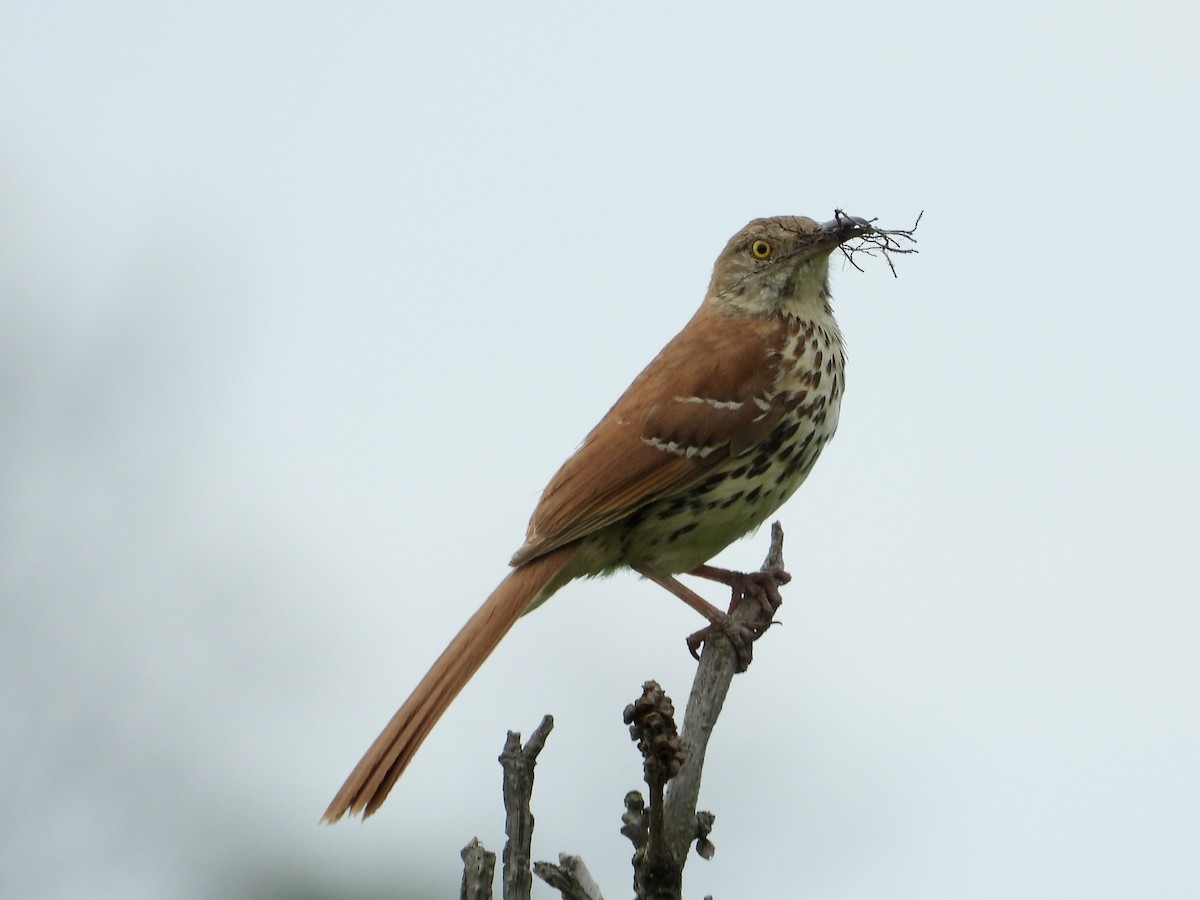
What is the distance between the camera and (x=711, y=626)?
3.90 m

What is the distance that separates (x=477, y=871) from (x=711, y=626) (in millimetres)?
1810

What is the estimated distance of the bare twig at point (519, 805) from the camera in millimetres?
2182

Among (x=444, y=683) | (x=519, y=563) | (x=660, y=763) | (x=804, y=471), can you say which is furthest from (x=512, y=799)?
(x=804, y=471)

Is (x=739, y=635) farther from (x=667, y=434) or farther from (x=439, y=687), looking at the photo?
(x=667, y=434)

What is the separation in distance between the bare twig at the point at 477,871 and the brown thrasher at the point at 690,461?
1606 mm

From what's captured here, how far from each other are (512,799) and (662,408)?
2.47m

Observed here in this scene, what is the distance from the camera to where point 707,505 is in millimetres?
4371

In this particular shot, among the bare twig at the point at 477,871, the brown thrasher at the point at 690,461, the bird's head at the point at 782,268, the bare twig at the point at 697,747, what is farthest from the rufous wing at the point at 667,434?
the bare twig at the point at 477,871

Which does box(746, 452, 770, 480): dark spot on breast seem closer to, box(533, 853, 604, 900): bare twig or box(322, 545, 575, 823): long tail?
box(322, 545, 575, 823): long tail

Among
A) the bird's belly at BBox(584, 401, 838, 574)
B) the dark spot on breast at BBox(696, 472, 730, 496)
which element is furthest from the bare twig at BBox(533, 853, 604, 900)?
the dark spot on breast at BBox(696, 472, 730, 496)

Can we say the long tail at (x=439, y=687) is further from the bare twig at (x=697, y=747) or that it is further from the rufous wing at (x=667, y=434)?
the bare twig at (x=697, y=747)

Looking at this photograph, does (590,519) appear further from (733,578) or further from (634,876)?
(634,876)

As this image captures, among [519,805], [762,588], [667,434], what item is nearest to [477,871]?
[519,805]

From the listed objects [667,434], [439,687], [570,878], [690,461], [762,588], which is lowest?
[570,878]
